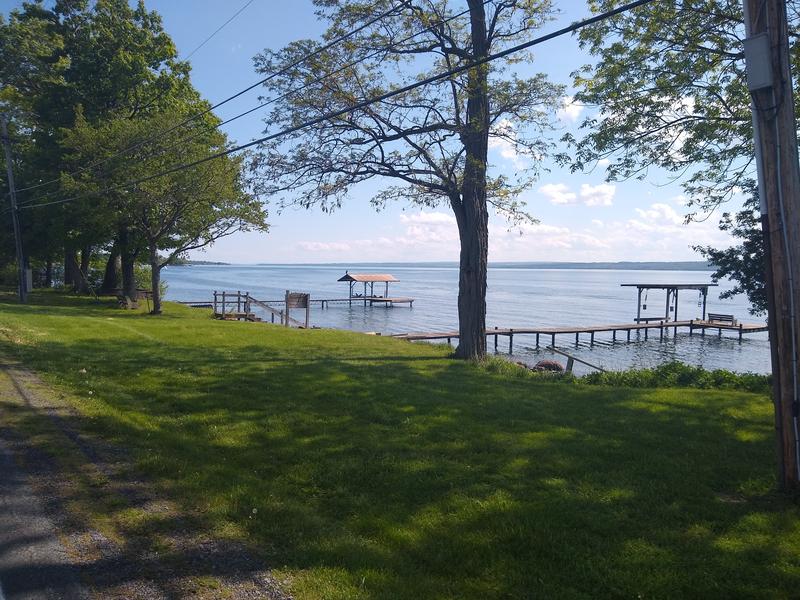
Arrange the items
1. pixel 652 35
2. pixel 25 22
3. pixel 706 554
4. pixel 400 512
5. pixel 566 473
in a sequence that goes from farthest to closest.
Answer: pixel 25 22, pixel 652 35, pixel 566 473, pixel 400 512, pixel 706 554

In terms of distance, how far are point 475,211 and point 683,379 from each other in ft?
22.0

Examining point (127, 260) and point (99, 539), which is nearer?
point (99, 539)

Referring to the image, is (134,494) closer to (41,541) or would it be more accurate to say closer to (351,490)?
(41,541)

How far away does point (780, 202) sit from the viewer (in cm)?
551

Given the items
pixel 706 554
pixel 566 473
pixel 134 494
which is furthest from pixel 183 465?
pixel 706 554

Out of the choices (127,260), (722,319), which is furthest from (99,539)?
(722,319)

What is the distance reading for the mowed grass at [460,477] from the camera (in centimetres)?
432

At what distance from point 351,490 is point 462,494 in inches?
41.8

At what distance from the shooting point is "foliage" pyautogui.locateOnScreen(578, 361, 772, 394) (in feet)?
44.3

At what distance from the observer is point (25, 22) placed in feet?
120

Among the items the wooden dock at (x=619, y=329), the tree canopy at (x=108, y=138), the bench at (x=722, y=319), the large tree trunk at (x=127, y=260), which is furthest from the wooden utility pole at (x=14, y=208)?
the bench at (x=722, y=319)

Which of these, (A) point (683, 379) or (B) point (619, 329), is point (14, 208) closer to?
(A) point (683, 379)

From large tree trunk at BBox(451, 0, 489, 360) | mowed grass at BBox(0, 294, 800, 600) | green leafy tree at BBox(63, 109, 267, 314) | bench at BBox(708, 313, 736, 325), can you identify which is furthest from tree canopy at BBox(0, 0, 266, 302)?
bench at BBox(708, 313, 736, 325)

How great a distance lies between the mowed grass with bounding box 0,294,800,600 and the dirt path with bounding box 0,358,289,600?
0.24 meters
